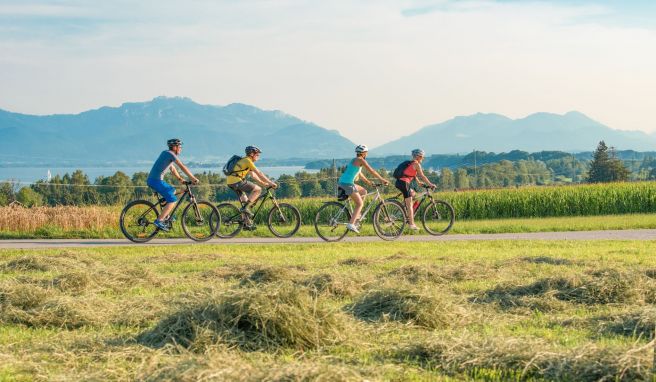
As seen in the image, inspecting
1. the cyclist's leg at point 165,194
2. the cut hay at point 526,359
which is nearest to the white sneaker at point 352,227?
the cyclist's leg at point 165,194

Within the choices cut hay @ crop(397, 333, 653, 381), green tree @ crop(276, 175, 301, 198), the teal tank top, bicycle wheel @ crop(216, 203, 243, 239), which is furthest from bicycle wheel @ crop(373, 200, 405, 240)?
green tree @ crop(276, 175, 301, 198)

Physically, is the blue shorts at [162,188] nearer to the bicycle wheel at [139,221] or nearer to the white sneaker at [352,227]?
the bicycle wheel at [139,221]

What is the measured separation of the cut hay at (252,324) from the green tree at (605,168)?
62.7 m

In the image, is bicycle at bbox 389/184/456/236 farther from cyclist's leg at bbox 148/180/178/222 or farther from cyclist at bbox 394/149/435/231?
cyclist's leg at bbox 148/180/178/222

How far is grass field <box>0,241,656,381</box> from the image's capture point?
5590mm

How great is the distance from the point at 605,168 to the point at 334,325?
216 ft

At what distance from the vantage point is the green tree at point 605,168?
66731 millimetres

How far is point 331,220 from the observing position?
17.8 meters

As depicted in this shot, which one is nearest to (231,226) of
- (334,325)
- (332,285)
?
(332,285)

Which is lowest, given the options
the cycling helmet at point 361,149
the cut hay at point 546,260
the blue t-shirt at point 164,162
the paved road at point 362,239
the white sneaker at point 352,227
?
the paved road at point 362,239

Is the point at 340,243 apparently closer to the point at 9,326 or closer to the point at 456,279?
the point at 456,279

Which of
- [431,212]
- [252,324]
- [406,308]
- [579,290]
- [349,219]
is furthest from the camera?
[431,212]

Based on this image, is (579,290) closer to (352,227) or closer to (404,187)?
(352,227)

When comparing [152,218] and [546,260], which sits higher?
[152,218]
